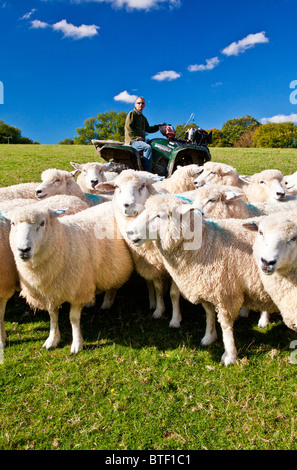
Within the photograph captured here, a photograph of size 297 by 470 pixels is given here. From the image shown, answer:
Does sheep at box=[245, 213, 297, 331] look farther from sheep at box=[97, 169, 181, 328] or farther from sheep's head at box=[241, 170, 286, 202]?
sheep's head at box=[241, 170, 286, 202]

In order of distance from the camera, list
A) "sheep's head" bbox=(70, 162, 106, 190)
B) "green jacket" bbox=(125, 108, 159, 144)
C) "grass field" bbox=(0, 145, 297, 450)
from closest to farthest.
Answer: "grass field" bbox=(0, 145, 297, 450)
"sheep's head" bbox=(70, 162, 106, 190)
"green jacket" bbox=(125, 108, 159, 144)

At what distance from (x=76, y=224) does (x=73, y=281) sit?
0.71 m

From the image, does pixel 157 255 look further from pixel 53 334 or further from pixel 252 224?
pixel 53 334

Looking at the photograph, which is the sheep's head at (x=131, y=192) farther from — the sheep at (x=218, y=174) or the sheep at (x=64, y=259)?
the sheep at (x=218, y=174)

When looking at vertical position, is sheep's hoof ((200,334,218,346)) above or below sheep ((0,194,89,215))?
below

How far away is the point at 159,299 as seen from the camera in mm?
4051

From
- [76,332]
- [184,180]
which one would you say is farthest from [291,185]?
[76,332]

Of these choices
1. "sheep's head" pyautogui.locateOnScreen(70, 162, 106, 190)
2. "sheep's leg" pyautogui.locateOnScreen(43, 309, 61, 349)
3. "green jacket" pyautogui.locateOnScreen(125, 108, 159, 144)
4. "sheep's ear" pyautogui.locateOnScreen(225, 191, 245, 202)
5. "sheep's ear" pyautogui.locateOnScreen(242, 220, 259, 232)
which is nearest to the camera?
"sheep's ear" pyautogui.locateOnScreen(242, 220, 259, 232)

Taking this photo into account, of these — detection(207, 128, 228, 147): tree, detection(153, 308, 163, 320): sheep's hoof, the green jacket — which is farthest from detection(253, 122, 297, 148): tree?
detection(153, 308, 163, 320): sheep's hoof

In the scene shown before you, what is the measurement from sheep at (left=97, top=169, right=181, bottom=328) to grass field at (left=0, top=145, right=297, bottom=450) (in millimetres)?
274

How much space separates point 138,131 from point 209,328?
16.7ft

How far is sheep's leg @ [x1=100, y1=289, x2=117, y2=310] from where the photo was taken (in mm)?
4316
